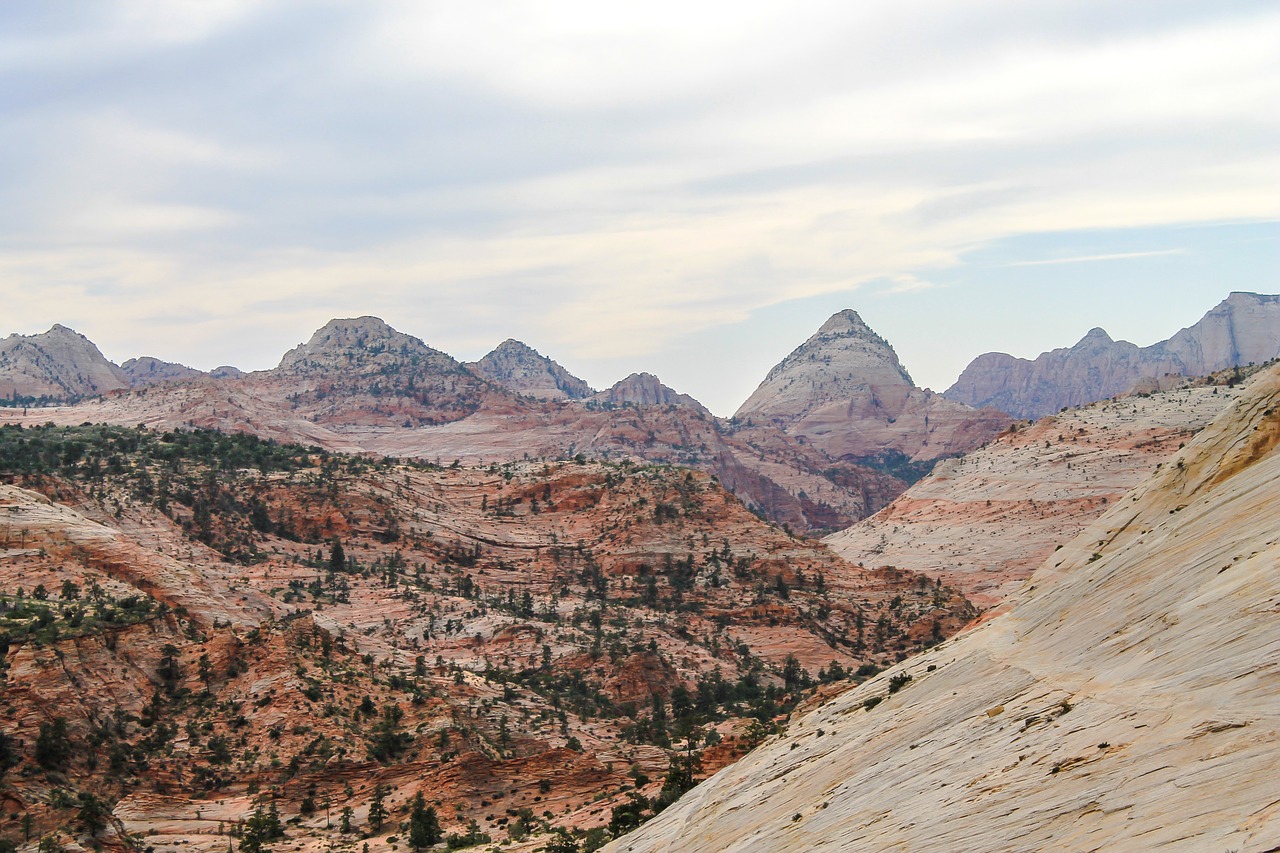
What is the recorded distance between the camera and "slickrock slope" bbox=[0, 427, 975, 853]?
53.6 meters

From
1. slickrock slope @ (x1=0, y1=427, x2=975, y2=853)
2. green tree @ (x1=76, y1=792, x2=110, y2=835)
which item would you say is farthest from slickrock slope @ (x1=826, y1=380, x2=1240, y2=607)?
green tree @ (x1=76, y1=792, x2=110, y2=835)

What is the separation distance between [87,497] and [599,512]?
5389 centimetres

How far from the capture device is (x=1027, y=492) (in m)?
151

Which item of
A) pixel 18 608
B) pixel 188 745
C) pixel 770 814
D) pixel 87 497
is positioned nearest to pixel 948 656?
pixel 770 814

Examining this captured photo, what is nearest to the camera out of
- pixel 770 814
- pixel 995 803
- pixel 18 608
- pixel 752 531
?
pixel 995 803

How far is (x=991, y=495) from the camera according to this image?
→ 158 m

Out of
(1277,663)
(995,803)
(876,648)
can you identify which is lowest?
(876,648)

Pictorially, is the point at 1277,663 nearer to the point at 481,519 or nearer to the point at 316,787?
the point at 316,787

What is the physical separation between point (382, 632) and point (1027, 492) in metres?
95.4

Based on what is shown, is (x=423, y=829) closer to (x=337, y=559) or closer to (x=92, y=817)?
(x=92, y=817)

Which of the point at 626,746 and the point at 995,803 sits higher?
the point at 995,803

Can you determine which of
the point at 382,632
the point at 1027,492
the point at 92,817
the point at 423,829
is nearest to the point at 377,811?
the point at 423,829

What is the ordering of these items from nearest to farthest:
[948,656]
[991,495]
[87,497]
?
1. [948,656]
2. [87,497]
3. [991,495]

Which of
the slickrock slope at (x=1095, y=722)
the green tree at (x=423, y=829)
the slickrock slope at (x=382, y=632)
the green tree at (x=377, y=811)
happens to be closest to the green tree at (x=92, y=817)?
the slickrock slope at (x=382, y=632)
